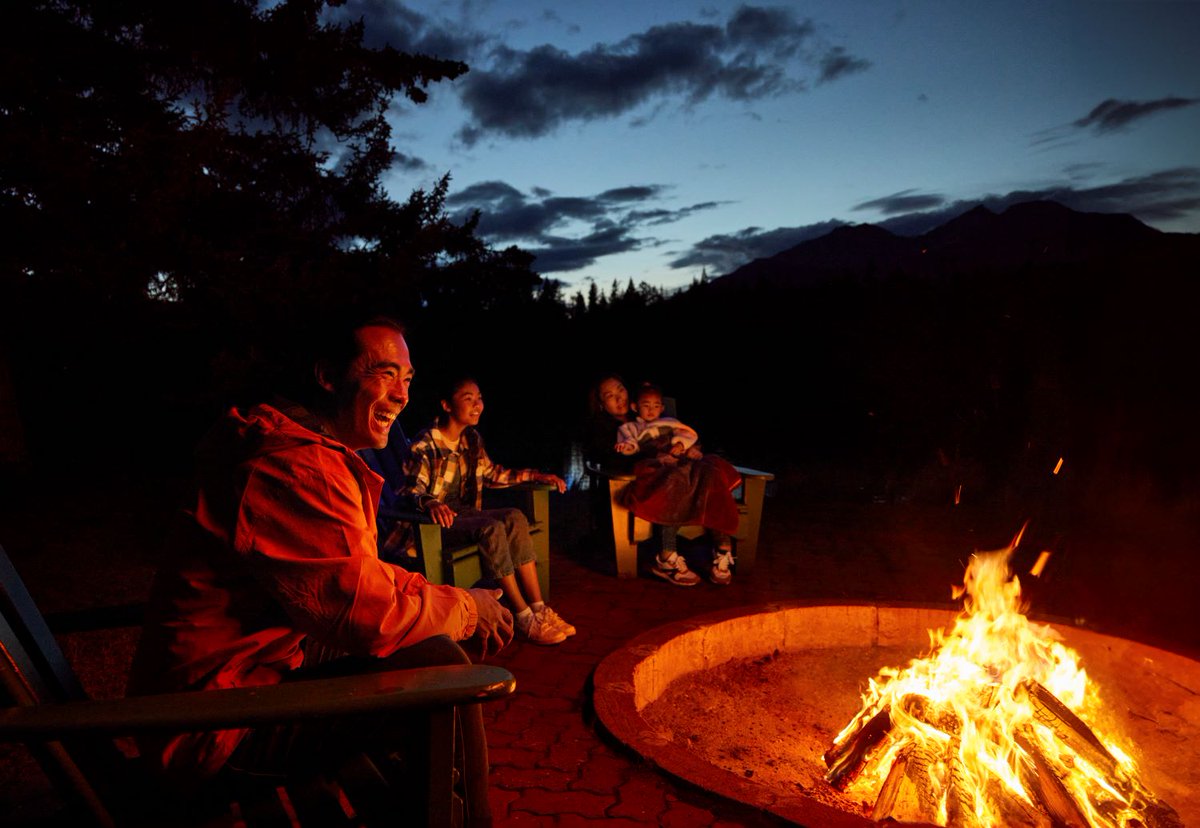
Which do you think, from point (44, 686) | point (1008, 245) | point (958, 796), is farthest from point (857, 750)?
point (1008, 245)

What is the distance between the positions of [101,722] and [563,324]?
548 inches

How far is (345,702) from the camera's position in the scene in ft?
4.17

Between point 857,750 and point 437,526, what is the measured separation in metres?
2.14

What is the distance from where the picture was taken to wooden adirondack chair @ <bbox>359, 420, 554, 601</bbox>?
367 cm

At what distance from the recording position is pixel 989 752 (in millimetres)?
2615

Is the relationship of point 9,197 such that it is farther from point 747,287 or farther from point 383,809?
point 747,287

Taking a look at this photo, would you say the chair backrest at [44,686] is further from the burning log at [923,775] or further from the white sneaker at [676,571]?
the white sneaker at [676,571]

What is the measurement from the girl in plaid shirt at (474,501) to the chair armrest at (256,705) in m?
2.32

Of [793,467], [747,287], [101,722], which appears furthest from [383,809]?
[747,287]

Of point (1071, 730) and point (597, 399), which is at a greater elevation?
point (597, 399)

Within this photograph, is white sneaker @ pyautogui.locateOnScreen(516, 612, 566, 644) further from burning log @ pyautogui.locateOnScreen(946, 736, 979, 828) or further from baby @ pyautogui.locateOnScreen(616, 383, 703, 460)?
burning log @ pyautogui.locateOnScreen(946, 736, 979, 828)

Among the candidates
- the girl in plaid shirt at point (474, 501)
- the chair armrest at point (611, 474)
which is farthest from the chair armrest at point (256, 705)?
the chair armrest at point (611, 474)

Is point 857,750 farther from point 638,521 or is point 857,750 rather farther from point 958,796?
point 638,521

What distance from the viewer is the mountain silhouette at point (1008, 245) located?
6883 millimetres
